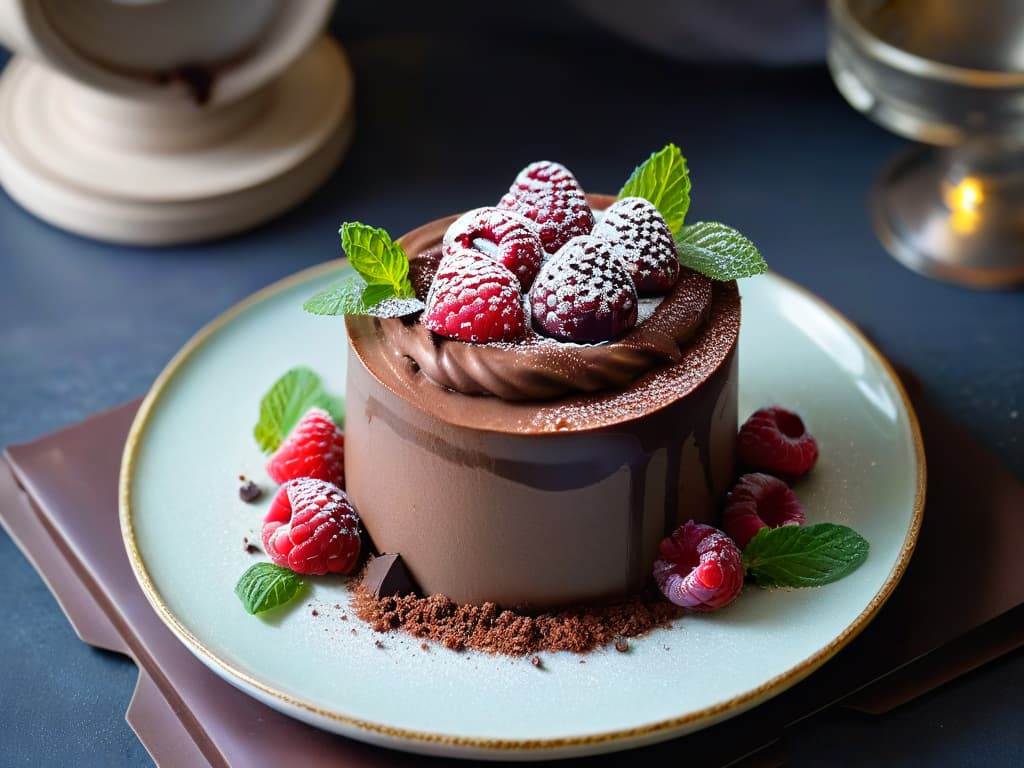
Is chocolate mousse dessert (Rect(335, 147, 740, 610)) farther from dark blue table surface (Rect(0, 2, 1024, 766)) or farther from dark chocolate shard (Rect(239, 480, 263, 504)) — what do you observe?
dark blue table surface (Rect(0, 2, 1024, 766))

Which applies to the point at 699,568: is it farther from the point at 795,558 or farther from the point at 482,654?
the point at 482,654

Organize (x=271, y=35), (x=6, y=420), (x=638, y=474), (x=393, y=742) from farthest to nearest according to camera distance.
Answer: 1. (x=271, y=35)
2. (x=6, y=420)
3. (x=638, y=474)
4. (x=393, y=742)

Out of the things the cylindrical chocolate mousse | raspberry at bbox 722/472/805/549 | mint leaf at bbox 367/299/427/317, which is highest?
mint leaf at bbox 367/299/427/317

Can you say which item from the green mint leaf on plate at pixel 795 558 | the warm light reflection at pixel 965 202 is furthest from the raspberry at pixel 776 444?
the warm light reflection at pixel 965 202

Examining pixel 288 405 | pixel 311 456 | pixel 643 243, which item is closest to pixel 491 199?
pixel 288 405

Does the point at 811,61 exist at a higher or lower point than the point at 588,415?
lower

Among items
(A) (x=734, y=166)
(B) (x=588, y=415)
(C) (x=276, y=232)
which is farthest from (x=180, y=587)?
(A) (x=734, y=166)

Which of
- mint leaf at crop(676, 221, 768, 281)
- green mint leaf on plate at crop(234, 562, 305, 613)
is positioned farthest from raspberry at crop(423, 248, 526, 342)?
green mint leaf on plate at crop(234, 562, 305, 613)

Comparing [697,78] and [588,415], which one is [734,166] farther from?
[588,415]
